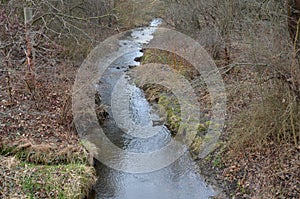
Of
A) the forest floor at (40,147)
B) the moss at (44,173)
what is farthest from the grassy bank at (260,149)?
the forest floor at (40,147)

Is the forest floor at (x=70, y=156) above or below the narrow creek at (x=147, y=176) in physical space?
above

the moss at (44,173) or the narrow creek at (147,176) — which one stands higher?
the moss at (44,173)

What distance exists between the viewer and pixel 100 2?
20000 mm

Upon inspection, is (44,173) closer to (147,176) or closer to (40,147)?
(40,147)

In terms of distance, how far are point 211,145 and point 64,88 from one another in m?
5.97

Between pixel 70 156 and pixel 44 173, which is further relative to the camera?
pixel 70 156

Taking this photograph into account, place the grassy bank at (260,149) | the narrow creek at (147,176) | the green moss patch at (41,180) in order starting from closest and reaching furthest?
the green moss patch at (41,180) → the grassy bank at (260,149) → the narrow creek at (147,176)

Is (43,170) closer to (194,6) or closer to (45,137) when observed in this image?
(45,137)

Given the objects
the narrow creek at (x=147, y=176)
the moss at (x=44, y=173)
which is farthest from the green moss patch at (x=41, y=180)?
the narrow creek at (x=147, y=176)

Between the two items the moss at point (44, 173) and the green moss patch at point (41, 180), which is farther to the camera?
the moss at point (44, 173)

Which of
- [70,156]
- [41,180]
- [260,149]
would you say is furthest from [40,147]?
[260,149]

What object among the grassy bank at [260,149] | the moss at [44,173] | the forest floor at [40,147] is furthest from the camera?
the grassy bank at [260,149]

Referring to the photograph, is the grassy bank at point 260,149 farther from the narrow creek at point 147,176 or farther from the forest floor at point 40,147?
the forest floor at point 40,147

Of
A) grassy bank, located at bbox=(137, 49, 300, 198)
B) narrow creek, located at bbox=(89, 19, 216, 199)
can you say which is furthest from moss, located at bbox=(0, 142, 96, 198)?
grassy bank, located at bbox=(137, 49, 300, 198)
